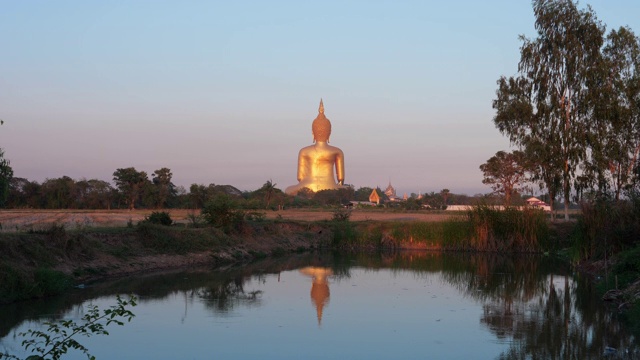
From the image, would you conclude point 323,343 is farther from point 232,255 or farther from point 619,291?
point 232,255

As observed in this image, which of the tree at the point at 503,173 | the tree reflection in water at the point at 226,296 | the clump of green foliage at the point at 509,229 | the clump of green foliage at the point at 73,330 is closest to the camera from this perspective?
the clump of green foliage at the point at 73,330

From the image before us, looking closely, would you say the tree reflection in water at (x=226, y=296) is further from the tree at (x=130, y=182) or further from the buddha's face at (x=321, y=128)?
the buddha's face at (x=321, y=128)

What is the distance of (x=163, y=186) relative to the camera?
52250mm

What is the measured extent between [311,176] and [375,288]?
46114mm

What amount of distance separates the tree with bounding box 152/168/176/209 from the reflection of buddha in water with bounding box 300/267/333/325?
102 feet

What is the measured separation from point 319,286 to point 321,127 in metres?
45.2

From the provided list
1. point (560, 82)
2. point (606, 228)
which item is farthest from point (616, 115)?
point (606, 228)

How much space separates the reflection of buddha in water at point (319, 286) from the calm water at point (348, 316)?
23 millimetres

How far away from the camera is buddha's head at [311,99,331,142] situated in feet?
203

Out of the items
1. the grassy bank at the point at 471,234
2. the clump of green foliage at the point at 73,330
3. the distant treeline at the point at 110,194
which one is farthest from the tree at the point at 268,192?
Answer: the clump of green foliage at the point at 73,330

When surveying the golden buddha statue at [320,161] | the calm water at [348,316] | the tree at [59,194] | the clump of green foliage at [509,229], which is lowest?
the calm water at [348,316]

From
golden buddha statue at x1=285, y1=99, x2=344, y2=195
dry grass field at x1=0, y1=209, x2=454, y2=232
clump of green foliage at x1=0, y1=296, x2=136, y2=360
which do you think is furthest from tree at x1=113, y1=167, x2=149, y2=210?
clump of green foliage at x1=0, y1=296, x2=136, y2=360

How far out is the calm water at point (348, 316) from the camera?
32.8 ft

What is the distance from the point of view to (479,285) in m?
17.8
